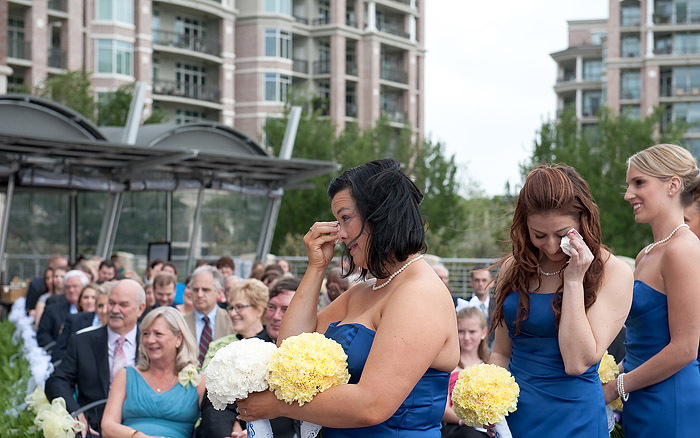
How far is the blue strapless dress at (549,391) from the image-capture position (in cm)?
344

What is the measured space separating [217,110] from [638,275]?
194 feet

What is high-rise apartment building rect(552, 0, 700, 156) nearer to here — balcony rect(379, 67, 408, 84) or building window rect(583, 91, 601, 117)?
building window rect(583, 91, 601, 117)

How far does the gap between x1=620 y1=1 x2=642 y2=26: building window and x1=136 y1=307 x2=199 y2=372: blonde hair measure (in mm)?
75412

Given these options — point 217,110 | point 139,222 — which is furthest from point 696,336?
point 217,110

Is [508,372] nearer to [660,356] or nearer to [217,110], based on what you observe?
[660,356]

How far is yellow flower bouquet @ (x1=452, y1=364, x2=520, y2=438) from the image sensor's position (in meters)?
3.38

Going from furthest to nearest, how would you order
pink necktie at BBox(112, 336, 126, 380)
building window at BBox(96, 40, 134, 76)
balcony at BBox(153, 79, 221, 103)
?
1. balcony at BBox(153, 79, 221, 103)
2. building window at BBox(96, 40, 134, 76)
3. pink necktie at BBox(112, 336, 126, 380)

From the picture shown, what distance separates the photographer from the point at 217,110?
202 feet

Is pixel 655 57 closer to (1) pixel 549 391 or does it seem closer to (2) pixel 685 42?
(2) pixel 685 42

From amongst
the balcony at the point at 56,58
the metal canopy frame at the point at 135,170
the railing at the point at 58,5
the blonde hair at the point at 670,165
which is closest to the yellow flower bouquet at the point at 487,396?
the blonde hair at the point at 670,165

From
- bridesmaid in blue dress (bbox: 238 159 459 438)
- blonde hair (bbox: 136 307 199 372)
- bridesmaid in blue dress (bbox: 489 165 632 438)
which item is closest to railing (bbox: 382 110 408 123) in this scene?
blonde hair (bbox: 136 307 199 372)

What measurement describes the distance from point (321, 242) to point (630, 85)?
7733 centimetres

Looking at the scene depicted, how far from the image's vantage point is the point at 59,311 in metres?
10.8

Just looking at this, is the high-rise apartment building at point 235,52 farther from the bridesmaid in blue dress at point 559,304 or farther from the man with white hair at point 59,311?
the bridesmaid in blue dress at point 559,304
